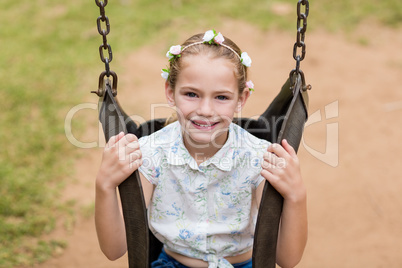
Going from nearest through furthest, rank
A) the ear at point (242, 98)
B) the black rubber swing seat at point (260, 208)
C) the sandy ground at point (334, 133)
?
the black rubber swing seat at point (260, 208), the ear at point (242, 98), the sandy ground at point (334, 133)

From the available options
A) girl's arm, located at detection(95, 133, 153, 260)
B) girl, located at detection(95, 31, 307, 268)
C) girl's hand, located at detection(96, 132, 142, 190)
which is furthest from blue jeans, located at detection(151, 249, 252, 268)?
girl's hand, located at detection(96, 132, 142, 190)

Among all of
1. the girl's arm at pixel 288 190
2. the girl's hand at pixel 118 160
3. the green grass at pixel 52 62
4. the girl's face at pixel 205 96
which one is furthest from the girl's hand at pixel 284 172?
the green grass at pixel 52 62

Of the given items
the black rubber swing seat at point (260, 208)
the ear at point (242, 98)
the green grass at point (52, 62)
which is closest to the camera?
the black rubber swing seat at point (260, 208)

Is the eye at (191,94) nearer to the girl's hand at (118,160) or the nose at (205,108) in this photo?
the nose at (205,108)

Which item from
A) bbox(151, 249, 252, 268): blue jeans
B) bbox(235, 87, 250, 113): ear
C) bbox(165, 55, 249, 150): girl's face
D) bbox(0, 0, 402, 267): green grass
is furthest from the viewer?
bbox(0, 0, 402, 267): green grass

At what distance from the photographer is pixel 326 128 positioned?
413cm

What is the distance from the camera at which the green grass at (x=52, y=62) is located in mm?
3211

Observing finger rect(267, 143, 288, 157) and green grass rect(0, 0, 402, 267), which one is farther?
green grass rect(0, 0, 402, 267)

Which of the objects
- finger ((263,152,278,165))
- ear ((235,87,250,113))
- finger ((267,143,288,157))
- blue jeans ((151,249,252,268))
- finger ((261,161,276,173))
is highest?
ear ((235,87,250,113))

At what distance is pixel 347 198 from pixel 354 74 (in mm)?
1926

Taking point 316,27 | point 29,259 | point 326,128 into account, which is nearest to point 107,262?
point 29,259

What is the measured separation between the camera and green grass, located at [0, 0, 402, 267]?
3.21 metres

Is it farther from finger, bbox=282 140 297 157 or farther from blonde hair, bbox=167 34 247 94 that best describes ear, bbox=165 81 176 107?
finger, bbox=282 140 297 157

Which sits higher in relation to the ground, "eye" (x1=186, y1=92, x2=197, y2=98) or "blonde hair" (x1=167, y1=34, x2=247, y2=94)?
"blonde hair" (x1=167, y1=34, x2=247, y2=94)
